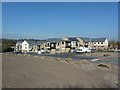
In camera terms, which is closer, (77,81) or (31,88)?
(31,88)

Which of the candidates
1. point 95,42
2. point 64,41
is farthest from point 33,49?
point 95,42

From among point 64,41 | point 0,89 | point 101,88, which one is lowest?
point 101,88

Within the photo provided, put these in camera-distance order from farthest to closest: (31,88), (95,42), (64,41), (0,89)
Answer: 1. (95,42)
2. (64,41)
3. (31,88)
4. (0,89)

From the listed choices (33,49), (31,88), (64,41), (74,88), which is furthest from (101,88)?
(33,49)

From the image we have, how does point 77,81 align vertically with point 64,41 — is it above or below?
below

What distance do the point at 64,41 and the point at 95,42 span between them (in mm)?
18917

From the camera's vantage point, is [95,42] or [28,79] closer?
[28,79]

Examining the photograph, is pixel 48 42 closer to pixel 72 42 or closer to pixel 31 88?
pixel 72 42

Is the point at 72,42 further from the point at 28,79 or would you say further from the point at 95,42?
the point at 28,79

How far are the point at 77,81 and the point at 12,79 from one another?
380 cm

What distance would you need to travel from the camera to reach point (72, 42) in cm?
5066

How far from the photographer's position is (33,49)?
52250mm

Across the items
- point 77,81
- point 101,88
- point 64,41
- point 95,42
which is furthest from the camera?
point 95,42

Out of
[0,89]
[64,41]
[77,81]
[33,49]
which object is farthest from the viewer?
[33,49]
